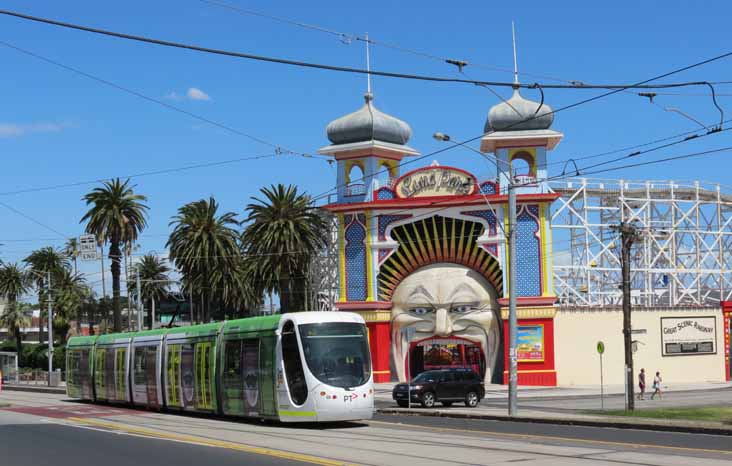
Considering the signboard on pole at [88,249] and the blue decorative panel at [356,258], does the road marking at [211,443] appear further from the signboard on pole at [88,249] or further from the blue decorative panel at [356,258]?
the blue decorative panel at [356,258]

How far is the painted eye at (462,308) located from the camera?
5829 centimetres

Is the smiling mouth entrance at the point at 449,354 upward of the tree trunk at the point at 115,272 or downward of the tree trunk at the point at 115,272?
downward

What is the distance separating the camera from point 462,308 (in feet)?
192

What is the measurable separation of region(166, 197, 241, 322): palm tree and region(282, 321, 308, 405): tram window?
138 feet

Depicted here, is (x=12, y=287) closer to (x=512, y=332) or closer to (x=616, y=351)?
(x=616, y=351)

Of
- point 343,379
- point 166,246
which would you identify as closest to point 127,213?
point 166,246

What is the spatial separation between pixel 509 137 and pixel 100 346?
2697 cm

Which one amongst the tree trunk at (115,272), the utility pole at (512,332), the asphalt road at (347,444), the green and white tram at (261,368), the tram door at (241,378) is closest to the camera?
the asphalt road at (347,444)

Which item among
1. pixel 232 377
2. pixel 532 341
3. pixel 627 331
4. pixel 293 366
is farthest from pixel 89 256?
pixel 293 366

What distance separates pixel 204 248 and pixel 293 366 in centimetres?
4287

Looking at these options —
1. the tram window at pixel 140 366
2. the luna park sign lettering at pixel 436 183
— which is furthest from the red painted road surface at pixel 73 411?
the luna park sign lettering at pixel 436 183

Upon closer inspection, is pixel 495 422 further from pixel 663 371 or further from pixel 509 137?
pixel 663 371

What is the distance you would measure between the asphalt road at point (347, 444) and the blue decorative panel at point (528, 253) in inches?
1064

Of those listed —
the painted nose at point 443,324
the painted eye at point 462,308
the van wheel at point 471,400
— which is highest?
the painted eye at point 462,308
